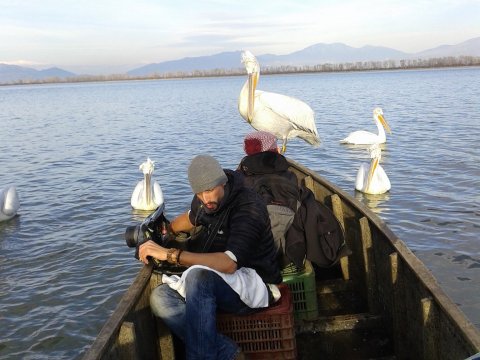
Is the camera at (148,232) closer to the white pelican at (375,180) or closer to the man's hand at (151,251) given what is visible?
the man's hand at (151,251)

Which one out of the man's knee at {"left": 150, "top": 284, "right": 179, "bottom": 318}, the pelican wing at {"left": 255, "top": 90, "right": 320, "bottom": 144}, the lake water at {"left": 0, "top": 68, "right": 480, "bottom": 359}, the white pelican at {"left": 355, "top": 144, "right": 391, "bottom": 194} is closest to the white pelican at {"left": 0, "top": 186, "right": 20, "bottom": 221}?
the lake water at {"left": 0, "top": 68, "right": 480, "bottom": 359}

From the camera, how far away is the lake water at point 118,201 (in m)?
6.59

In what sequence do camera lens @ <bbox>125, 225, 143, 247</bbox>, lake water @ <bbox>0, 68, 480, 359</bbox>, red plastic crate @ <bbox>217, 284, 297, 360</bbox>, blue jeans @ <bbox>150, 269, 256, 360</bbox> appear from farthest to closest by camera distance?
lake water @ <bbox>0, 68, 480, 359</bbox>, camera lens @ <bbox>125, 225, 143, 247</bbox>, red plastic crate @ <bbox>217, 284, 297, 360</bbox>, blue jeans @ <bbox>150, 269, 256, 360</bbox>

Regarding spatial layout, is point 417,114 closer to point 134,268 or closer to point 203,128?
point 203,128

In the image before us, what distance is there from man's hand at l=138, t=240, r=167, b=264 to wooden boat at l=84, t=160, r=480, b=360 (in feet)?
0.94

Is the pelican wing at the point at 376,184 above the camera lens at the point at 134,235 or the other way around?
the other way around

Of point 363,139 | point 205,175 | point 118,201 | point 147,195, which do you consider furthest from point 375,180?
point 205,175

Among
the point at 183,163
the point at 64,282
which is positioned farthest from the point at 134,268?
the point at 183,163

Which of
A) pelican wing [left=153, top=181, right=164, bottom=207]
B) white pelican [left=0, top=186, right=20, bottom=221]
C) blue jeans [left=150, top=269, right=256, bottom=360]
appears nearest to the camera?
blue jeans [left=150, top=269, right=256, bottom=360]

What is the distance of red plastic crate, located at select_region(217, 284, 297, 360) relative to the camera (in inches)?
139

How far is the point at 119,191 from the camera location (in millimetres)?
12789

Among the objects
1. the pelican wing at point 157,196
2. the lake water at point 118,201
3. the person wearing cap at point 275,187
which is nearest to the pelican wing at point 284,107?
the lake water at point 118,201

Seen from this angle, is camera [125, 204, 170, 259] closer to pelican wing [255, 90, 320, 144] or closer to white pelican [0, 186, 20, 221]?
pelican wing [255, 90, 320, 144]

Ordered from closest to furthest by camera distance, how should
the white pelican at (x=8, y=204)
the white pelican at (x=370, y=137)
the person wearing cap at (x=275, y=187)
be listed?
1. the person wearing cap at (x=275, y=187)
2. the white pelican at (x=8, y=204)
3. the white pelican at (x=370, y=137)
